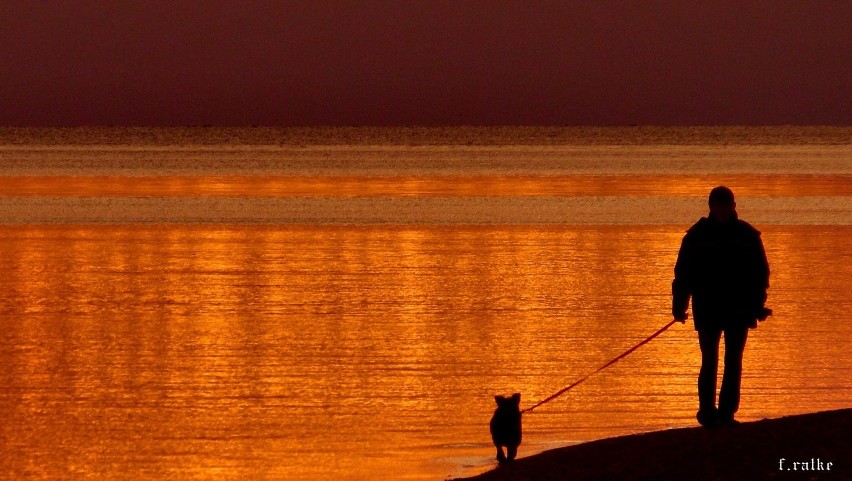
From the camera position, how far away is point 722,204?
25.6 ft

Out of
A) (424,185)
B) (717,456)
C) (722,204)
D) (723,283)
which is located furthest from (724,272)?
(424,185)

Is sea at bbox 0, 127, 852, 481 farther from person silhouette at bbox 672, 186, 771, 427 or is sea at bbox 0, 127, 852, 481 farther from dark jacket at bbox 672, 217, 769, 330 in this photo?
dark jacket at bbox 672, 217, 769, 330

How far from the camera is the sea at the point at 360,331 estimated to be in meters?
8.80

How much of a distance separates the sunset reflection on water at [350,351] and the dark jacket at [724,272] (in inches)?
49.1

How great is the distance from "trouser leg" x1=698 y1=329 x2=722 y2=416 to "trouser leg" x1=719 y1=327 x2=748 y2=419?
5 centimetres

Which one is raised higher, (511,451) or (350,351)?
(350,351)

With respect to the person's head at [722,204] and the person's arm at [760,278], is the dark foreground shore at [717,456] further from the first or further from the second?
the person's head at [722,204]

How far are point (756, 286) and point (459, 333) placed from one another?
4972 mm

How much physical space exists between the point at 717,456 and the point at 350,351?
5.19 meters

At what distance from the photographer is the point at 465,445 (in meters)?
8.64

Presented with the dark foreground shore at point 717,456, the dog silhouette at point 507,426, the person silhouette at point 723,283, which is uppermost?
the person silhouette at point 723,283

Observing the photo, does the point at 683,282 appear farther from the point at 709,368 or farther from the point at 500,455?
the point at 500,455

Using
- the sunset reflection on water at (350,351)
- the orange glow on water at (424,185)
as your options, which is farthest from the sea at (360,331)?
the orange glow on water at (424,185)

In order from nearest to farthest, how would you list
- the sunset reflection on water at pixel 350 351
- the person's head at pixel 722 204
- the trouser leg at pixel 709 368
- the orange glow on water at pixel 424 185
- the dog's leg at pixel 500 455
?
the person's head at pixel 722 204 → the dog's leg at pixel 500 455 → the trouser leg at pixel 709 368 → the sunset reflection on water at pixel 350 351 → the orange glow on water at pixel 424 185
